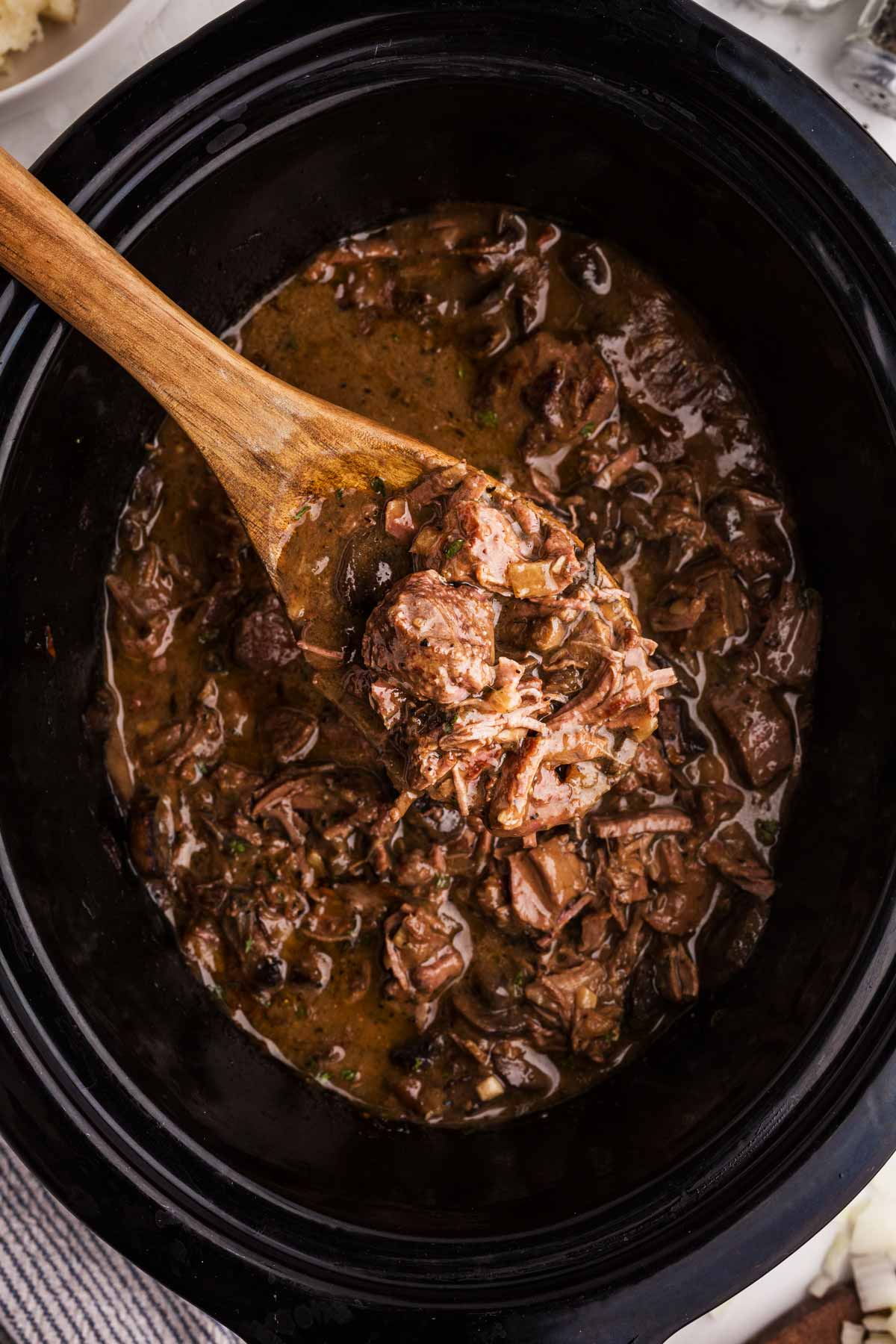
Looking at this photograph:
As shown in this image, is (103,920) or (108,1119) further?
(103,920)

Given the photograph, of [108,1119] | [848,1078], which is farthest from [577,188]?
[108,1119]

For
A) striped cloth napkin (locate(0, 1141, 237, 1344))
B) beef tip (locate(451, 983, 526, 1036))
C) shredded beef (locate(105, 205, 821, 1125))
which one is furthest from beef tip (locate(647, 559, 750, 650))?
striped cloth napkin (locate(0, 1141, 237, 1344))

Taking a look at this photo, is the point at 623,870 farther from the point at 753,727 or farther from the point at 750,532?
the point at 750,532

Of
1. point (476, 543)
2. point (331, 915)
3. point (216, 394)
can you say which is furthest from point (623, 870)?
point (216, 394)

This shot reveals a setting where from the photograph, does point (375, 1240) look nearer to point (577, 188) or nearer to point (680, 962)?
point (680, 962)

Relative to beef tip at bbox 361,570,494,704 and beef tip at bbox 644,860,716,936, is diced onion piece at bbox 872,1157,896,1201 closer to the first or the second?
beef tip at bbox 644,860,716,936

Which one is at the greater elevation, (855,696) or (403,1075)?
(855,696)
